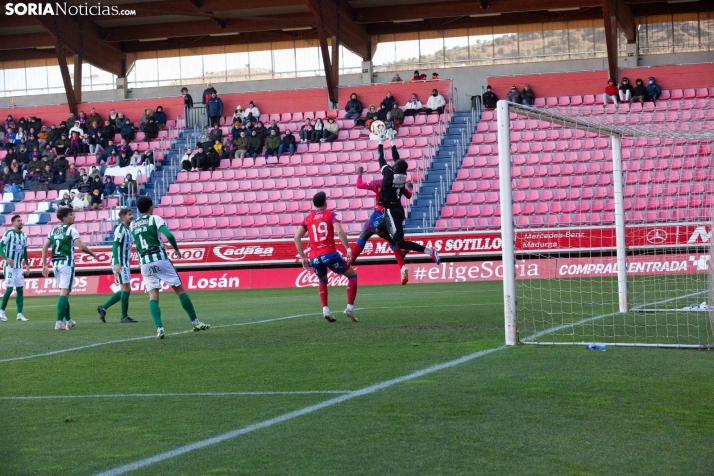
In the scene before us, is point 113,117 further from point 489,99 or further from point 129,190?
point 489,99

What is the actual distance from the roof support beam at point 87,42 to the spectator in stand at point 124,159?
19.5 ft

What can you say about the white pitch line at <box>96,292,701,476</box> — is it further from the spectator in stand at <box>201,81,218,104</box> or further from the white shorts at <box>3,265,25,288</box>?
the spectator in stand at <box>201,81,218,104</box>

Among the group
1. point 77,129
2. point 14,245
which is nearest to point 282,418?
point 14,245

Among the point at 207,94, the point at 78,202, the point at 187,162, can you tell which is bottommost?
the point at 78,202

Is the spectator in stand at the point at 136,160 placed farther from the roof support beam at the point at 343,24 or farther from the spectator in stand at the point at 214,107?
the roof support beam at the point at 343,24

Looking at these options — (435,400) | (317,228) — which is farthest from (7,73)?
(435,400)

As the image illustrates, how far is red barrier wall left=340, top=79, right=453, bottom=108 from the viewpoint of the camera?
35.1 meters

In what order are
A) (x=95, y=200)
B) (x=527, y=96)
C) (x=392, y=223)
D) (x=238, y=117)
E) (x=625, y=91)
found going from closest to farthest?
(x=392, y=223) → (x=625, y=91) → (x=95, y=200) → (x=527, y=96) → (x=238, y=117)

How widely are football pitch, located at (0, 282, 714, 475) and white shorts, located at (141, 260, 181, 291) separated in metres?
0.77

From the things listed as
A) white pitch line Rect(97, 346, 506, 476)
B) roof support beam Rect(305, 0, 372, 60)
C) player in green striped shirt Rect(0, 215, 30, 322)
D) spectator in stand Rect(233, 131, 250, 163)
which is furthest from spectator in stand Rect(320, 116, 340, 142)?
white pitch line Rect(97, 346, 506, 476)

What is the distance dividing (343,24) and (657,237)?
61.3 feet

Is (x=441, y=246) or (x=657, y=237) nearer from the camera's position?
(x=657, y=237)

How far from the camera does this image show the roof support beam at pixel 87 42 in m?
36.5

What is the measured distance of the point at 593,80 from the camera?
3378cm
